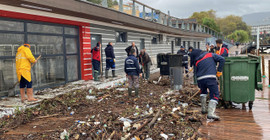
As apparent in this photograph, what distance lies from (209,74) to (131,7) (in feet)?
30.3

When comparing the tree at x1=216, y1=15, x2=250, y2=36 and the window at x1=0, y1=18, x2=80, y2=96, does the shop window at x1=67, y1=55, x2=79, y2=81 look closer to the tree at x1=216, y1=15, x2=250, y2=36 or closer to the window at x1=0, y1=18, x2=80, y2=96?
the window at x1=0, y1=18, x2=80, y2=96

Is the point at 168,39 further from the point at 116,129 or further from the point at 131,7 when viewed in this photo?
the point at 116,129

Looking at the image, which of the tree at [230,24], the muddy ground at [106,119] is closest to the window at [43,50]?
the muddy ground at [106,119]

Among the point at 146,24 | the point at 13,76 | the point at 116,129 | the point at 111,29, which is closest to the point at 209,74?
the point at 116,129

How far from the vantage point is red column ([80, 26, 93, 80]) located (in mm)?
10216

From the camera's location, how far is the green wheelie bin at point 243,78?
529 centimetres

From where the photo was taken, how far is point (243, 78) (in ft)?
17.4

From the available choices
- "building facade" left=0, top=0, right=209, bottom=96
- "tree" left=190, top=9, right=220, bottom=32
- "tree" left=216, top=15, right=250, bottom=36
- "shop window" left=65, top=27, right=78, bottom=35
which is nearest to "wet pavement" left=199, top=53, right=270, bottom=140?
"building facade" left=0, top=0, right=209, bottom=96

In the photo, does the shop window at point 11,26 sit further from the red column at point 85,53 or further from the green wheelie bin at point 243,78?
the green wheelie bin at point 243,78

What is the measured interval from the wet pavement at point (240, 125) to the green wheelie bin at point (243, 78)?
0.37 metres

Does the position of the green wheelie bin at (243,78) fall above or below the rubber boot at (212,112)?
above

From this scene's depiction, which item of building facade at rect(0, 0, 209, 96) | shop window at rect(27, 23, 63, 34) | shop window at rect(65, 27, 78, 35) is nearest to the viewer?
building facade at rect(0, 0, 209, 96)

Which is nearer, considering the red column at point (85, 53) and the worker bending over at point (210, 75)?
the worker bending over at point (210, 75)

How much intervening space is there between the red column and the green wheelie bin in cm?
688
